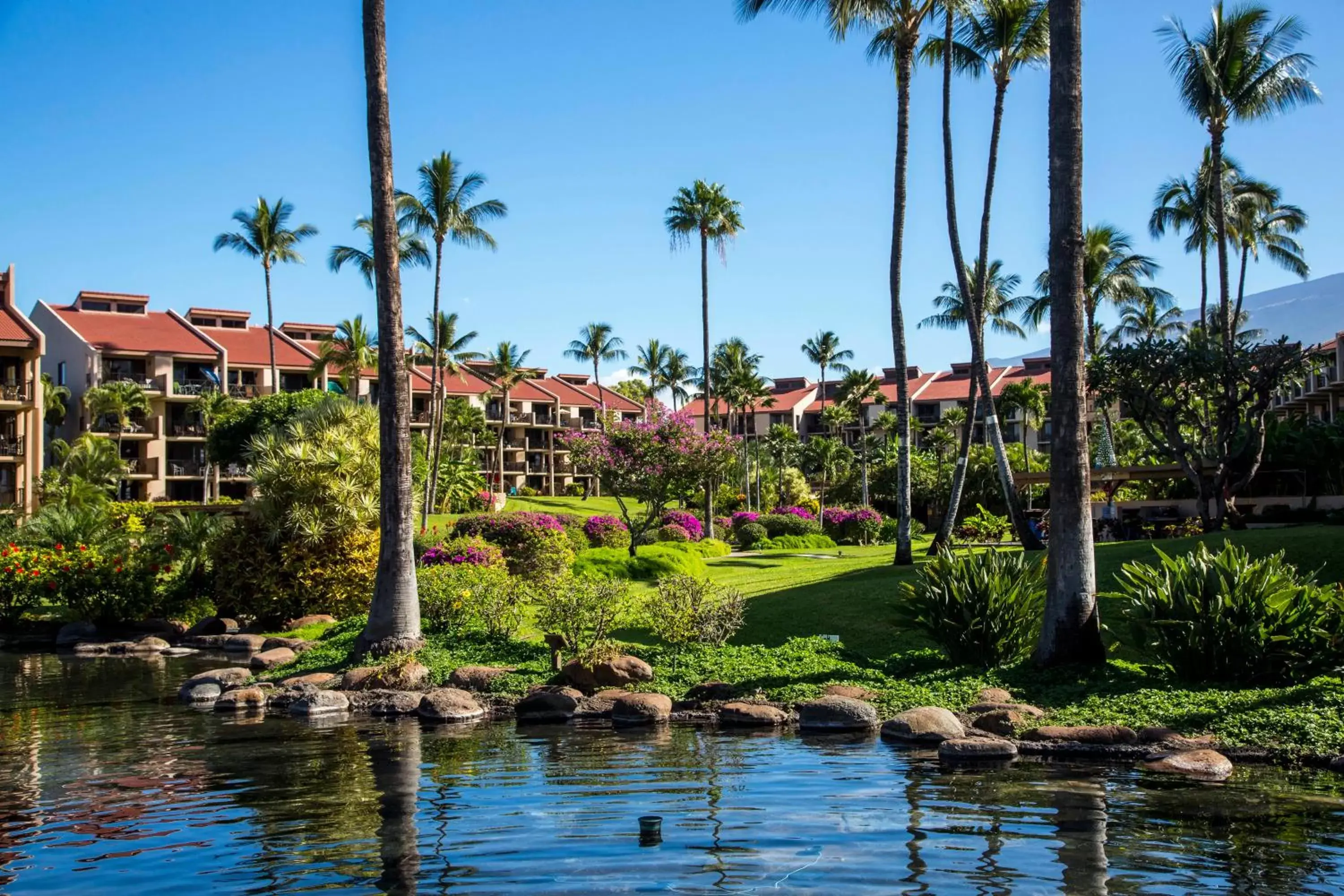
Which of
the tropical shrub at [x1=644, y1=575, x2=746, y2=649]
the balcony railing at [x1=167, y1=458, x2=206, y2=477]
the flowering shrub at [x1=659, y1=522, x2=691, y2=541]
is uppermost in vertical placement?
the balcony railing at [x1=167, y1=458, x2=206, y2=477]

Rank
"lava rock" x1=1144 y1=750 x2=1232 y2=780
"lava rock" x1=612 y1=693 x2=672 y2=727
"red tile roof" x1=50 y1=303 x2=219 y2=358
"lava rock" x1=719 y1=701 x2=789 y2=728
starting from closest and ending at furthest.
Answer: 1. "lava rock" x1=1144 y1=750 x2=1232 y2=780
2. "lava rock" x1=719 y1=701 x2=789 y2=728
3. "lava rock" x1=612 y1=693 x2=672 y2=727
4. "red tile roof" x1=50 y1=303 x2=219 y2=358

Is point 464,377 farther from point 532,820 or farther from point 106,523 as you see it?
point 532,820

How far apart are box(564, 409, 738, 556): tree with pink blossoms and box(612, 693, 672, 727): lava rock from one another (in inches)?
811

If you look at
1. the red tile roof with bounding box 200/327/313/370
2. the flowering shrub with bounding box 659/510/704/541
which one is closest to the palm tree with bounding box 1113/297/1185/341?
the flowering shrub with bounding box 659/510/704/541

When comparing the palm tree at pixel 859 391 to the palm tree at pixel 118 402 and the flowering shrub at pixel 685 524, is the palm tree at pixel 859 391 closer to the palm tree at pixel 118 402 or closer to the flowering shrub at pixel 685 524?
the flowering shrub at pixel 685 524

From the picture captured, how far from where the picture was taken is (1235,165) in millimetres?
42531

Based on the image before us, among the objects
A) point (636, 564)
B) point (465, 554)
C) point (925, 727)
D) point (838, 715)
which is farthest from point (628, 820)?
point (636, 564)

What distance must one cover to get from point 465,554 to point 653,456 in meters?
12.2

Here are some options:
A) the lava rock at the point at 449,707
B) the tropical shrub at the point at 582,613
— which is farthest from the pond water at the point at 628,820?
the tropical shrub at the point at 582,613

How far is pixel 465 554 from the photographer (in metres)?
22.0

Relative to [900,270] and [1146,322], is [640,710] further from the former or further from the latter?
[1146,322]

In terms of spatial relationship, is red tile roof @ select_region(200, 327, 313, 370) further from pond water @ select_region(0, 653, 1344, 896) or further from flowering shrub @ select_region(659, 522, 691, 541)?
pond water @ select_region(0, 653, 1344, 896)

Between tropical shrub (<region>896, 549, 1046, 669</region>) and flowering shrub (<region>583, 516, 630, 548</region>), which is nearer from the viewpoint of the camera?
tropical shrub (<region>896, 549, 1046, 669</region>)

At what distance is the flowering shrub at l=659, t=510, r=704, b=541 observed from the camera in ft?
137
